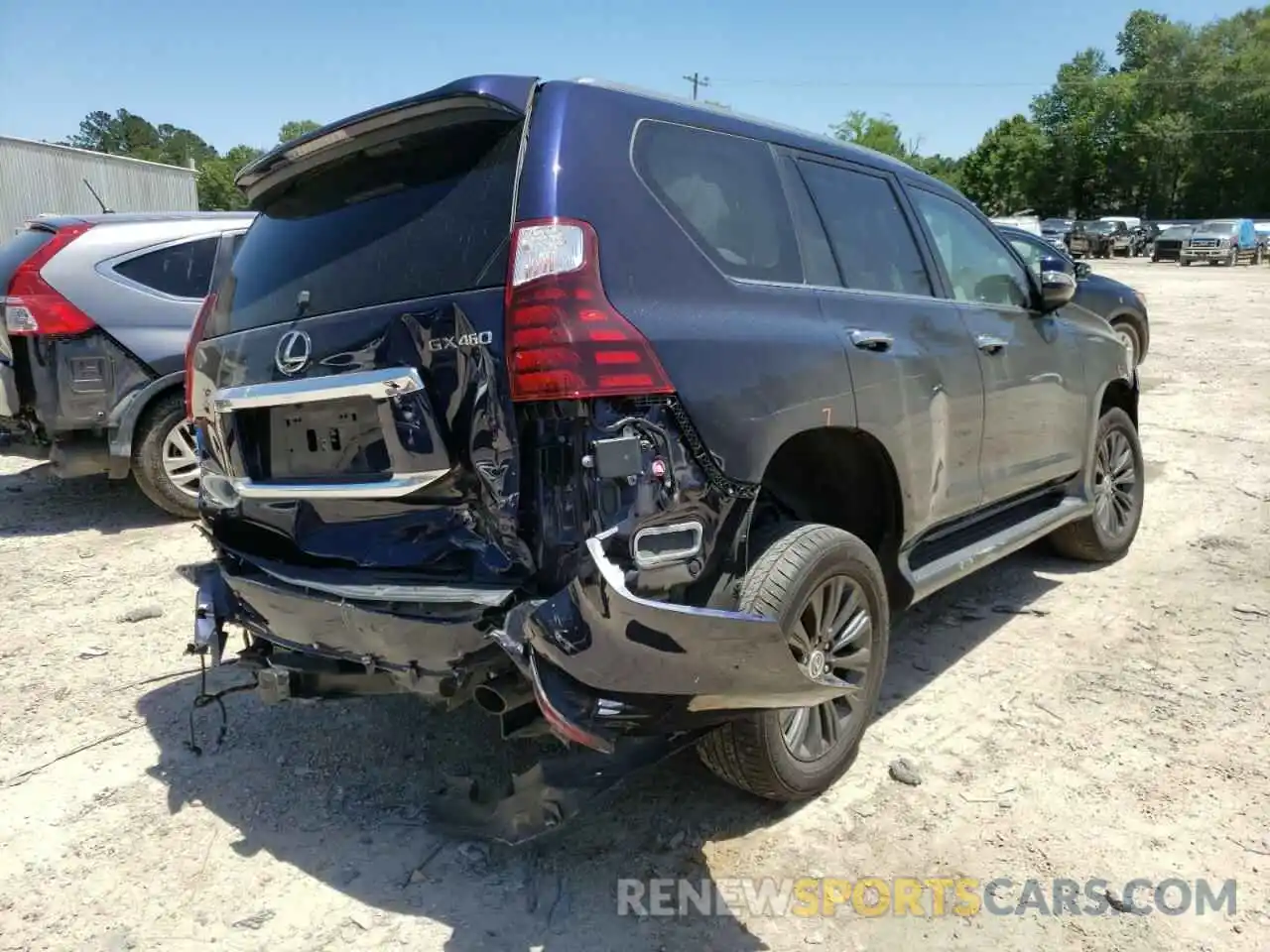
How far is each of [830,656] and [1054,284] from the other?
7.70 ft

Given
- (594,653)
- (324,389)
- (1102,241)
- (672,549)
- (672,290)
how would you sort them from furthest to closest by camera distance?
(1102,241)
(324,389)
(672,290)
(672,549)
(594,653)

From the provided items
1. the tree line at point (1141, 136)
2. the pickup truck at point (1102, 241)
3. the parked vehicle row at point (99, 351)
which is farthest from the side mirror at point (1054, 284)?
the tree line at point (1141, 136)

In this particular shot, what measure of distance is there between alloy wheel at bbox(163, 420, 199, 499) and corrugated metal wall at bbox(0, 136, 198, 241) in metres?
14.8

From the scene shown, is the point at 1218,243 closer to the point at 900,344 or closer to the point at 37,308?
the point at 900,344

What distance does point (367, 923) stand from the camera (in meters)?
2.49

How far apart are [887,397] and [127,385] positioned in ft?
15.8

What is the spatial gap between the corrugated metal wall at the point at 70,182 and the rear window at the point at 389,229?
1823cm

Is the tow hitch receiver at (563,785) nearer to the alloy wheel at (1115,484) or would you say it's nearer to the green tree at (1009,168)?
the alloy wheel at (1115,484)

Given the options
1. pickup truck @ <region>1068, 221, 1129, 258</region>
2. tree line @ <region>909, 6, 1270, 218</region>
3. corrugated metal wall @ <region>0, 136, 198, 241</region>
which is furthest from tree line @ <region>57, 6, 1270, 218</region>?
corrugated metal wall @ <region>0, 136, 198, 241</region>

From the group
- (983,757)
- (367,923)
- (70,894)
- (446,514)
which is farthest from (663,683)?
(70,894)

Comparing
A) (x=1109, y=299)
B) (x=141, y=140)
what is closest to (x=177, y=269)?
(x=1109, y=299)

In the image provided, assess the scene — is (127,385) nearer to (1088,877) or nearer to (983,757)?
(983,757)

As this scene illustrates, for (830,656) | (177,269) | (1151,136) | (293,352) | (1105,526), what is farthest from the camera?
(1151,136)

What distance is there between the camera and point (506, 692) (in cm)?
236
